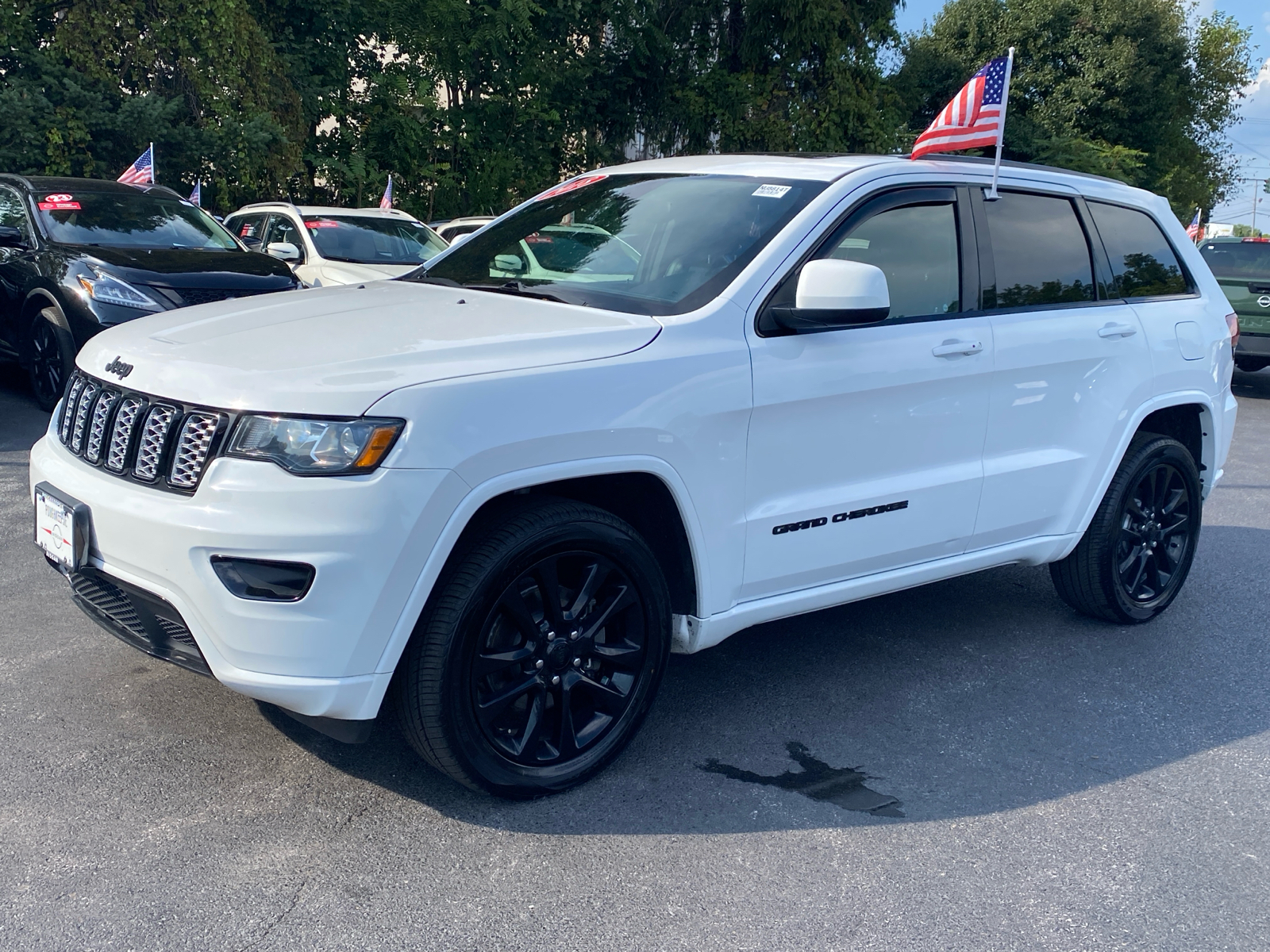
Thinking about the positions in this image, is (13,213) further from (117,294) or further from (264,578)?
(264,578)

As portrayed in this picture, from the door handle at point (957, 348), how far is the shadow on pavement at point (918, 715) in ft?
3.92

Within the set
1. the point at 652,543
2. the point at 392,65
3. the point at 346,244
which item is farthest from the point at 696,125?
the point at 652,543

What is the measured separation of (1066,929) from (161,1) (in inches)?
717

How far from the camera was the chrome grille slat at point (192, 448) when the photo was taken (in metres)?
2.88

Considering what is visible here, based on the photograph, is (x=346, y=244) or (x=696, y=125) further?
(x=696, y=125)

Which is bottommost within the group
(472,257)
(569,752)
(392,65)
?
(569,752)

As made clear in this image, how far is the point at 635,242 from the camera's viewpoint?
3928 millimetres

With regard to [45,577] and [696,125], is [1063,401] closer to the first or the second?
[45,577]

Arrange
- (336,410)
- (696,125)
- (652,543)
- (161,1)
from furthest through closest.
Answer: (696,125) < (161,1) < (652,543) < (336,410)

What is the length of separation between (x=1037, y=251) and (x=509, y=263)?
1963 mm

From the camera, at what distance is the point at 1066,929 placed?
279 cm

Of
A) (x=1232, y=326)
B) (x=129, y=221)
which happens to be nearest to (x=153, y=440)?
(x=1232, y=326)

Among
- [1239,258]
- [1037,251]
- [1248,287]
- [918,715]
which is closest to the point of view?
[918,715]

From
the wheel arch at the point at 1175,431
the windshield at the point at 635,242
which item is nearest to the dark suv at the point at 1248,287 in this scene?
the wheel arch at the point at 1175,431
